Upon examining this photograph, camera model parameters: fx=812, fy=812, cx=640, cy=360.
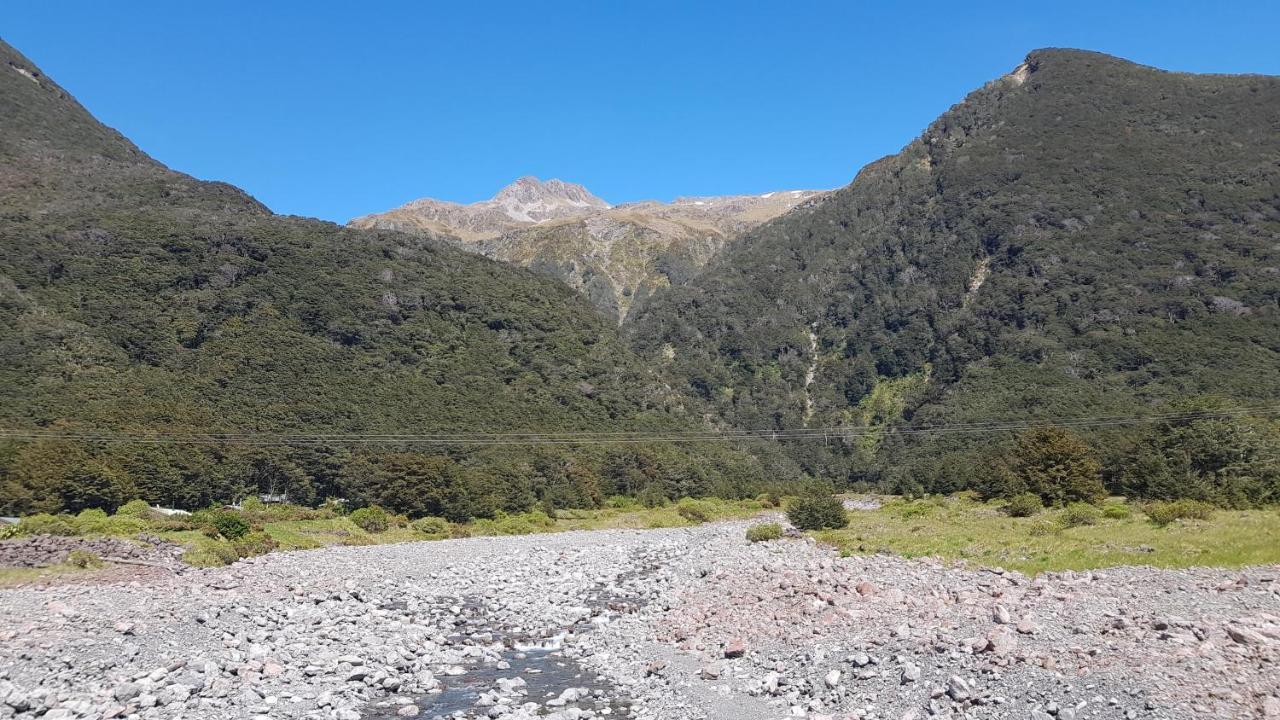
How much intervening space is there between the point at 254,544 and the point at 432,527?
18.7 metres

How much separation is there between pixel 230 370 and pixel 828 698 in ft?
329

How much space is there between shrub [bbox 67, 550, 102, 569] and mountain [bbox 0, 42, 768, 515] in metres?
25.3

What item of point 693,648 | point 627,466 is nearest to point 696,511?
point 627,466

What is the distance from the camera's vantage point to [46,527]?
131ft

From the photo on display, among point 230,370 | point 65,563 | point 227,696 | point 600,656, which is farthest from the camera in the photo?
point 230,370

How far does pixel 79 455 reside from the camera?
56.4 metres

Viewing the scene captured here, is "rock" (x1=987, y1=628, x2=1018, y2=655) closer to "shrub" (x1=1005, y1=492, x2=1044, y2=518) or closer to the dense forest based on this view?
"shrub" (x1=1005, y1=492, x2=1044, y2=518)

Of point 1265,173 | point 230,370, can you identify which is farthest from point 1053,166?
point 230,370

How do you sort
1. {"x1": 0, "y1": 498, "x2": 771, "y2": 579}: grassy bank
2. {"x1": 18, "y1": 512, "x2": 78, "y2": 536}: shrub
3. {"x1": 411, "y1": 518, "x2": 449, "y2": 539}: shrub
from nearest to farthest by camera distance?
1. {"x1": 0, "y1": 498, "x2": 771, "y2": 579}: grassy bank
2. {"x1": 18, "y1": 512, "x2": 78, "y2": 536}: shrub
3. {"x1": 411, "y1": 518, "x2": 449, "y2": 539}: shrub

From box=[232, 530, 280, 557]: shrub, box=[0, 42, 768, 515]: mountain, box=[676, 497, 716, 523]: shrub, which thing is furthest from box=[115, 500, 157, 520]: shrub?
box=[676, 497, 716, 523]: shrub

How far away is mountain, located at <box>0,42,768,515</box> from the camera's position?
69.3m

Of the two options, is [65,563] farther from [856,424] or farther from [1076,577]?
[856,424]

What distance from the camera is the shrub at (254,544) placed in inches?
1492

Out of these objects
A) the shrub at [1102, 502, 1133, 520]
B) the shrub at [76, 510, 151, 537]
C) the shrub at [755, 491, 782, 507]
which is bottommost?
the shrub at [755, 491, 782, 507]
